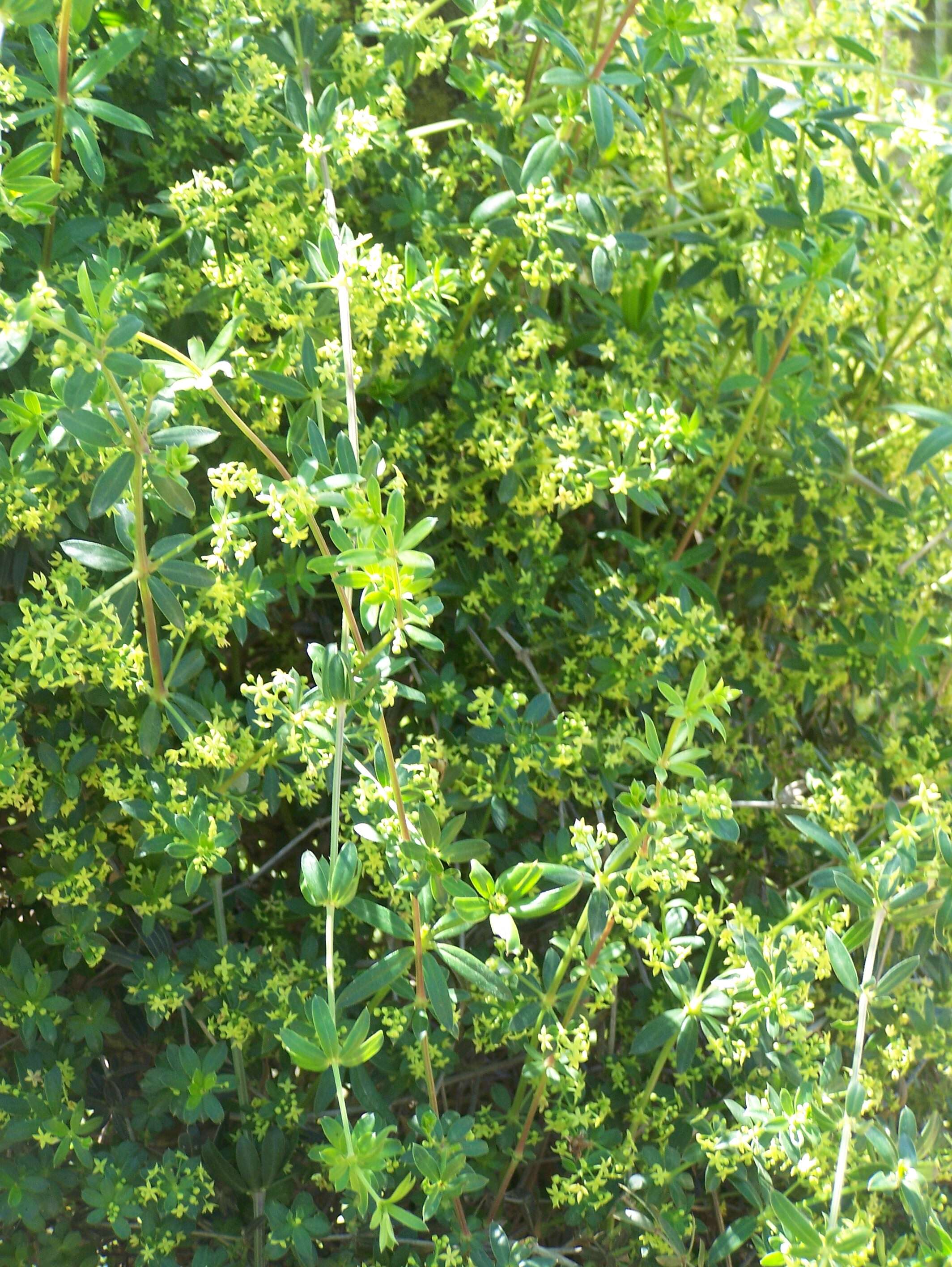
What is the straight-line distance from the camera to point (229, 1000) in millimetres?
1220

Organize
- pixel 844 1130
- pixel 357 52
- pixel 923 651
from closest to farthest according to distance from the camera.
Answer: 1. pixel 844 1130
2. pixel 357 52
3. pixel 923 651

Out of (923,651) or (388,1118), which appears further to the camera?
(923,651)

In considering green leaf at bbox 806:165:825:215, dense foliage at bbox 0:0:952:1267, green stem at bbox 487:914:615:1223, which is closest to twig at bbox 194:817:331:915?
dense foliage at bbox 0:0:952:1267

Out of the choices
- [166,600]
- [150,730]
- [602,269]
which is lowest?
[150,730]

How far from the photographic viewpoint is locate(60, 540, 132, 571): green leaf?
3.37ft

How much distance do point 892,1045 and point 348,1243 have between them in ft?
2.05

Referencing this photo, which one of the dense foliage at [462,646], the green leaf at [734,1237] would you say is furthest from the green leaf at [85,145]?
the green leaf at [734,1237]

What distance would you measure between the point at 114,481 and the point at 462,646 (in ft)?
2.00

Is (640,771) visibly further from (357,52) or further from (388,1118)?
(357,52)

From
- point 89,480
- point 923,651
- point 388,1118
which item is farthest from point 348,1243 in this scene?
point 923,651

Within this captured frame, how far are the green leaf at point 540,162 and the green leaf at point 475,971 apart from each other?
0.79 meters

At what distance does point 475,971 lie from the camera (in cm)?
100

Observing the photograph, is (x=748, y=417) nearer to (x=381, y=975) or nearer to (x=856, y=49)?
(x=856, y=49)

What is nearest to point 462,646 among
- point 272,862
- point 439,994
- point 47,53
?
point 272,862
